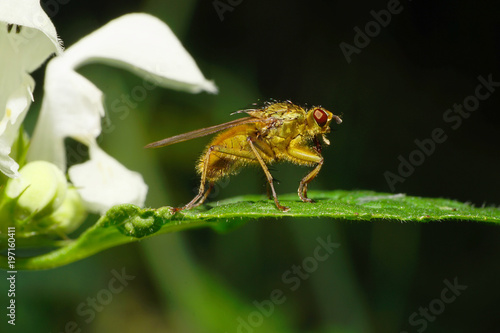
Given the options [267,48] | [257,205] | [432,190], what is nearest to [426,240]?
[432,190]

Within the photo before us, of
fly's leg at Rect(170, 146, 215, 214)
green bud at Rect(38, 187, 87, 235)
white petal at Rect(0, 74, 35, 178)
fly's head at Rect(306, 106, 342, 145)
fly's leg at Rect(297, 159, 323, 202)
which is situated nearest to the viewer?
white petal at Rect(0, 74, 35, 178)

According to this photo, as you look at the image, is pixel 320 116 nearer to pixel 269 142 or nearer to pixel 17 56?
pixel 269 142

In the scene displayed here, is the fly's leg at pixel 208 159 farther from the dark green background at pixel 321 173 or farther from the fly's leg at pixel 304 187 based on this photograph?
the dark green background at pixel 321 173

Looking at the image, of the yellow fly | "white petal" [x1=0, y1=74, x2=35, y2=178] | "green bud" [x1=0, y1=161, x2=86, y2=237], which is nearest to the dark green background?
the yellow fly

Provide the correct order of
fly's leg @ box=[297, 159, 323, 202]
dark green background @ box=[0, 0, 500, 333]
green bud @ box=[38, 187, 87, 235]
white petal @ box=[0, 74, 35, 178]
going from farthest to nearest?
dark green background @ box=[0, 0, 500, 333], fly's leg @ box=[297, 159, 323, 202], green bud @ box=[38, 187, 87, 235], white petal @ box=[0, 74, 35, 178]

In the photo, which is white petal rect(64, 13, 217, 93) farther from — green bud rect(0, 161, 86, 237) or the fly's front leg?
the fly's front leg

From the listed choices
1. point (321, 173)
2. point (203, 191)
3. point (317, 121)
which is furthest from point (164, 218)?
point (321, 173)

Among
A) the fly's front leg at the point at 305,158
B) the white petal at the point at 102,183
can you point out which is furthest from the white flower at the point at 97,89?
the fly's front leg at the point at 305,158
